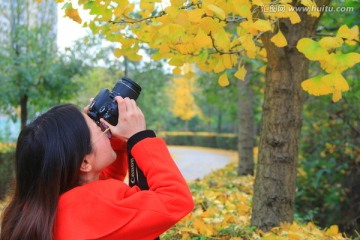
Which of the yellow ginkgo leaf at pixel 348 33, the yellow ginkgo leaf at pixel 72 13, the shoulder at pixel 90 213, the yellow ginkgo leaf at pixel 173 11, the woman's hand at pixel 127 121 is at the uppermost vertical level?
the yellow ginkgo leaf at pixel 72 13

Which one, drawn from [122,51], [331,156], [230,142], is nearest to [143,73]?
[331,156]

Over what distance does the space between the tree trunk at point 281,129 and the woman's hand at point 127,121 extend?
1211 mm

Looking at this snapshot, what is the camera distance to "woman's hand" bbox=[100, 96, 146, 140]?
4.88 ft

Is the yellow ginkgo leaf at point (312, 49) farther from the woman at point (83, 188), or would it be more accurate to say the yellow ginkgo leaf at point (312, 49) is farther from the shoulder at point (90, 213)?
the shoulder at point (90, 213)

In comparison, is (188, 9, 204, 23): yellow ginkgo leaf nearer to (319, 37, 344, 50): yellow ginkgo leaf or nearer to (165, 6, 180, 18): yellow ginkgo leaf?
(165, 6, 180, 18): yellow ginkgo leaf

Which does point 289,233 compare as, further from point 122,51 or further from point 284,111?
point 122,51

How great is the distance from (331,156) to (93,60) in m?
5.56

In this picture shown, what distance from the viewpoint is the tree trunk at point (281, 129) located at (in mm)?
2508

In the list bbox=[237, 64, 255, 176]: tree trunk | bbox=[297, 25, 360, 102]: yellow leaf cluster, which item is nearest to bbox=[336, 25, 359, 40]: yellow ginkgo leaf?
bbox=[297, 25, 360, 102]: yellow leaf cluster

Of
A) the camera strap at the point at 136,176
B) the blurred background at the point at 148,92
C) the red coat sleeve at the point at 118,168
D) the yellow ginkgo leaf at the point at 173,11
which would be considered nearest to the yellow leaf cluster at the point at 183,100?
the blurred background at the point at 148,92

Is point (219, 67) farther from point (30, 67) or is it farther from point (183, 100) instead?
point (183, 100)

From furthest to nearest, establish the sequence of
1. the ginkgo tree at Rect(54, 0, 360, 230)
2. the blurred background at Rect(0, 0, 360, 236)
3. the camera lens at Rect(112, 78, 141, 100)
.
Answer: the blurred background at Rect(0, 0, 360, 236)
the ginkgo tree at Rect(54, 0, 360, 230)
the camera lens at Rect(112, 78, 141, 100)

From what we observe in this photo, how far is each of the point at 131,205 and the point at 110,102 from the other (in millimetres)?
419

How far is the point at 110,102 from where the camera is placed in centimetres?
157
